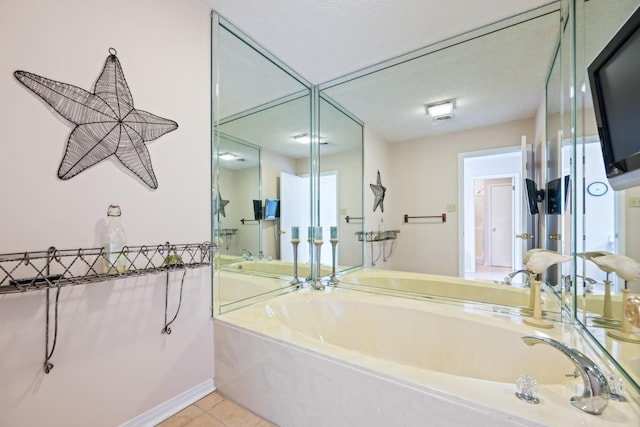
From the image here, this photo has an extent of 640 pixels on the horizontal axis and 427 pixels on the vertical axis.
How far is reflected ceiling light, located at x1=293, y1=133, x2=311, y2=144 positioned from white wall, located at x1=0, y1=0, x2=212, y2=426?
1010mm

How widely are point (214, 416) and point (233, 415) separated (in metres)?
0.10

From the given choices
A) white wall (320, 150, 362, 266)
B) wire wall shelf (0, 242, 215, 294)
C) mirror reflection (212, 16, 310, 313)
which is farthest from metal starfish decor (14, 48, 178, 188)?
white wall (320, 150, 362, 266)

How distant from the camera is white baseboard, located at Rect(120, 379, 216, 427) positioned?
4.04 ft

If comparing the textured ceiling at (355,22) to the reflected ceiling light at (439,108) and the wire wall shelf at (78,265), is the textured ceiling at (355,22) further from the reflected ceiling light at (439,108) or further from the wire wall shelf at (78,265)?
the wire wall shelf at (78,265)

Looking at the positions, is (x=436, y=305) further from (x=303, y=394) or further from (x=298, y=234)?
(x=298, y=234)

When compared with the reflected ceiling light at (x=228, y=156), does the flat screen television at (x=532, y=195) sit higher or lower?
lower

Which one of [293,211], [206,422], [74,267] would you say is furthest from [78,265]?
[293,211]

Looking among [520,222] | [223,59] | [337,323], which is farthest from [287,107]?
[520,222]

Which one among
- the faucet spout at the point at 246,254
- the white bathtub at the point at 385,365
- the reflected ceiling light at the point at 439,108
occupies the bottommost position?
the white bathtub at the point at 385,365

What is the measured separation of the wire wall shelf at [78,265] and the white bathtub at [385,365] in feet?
1.66

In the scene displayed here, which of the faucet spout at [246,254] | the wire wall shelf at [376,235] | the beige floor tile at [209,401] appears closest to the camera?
the beige floor tile at [209,401]

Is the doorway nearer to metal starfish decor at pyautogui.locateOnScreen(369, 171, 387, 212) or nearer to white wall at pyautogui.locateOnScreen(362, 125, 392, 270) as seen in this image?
white wall at pyautogui.locateOnScreen(362, 125, 392, 270)

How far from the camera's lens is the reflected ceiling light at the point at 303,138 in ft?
8.06

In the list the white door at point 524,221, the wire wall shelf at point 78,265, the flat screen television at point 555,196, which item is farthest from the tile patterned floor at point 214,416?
the flat screen television at point 555,196
